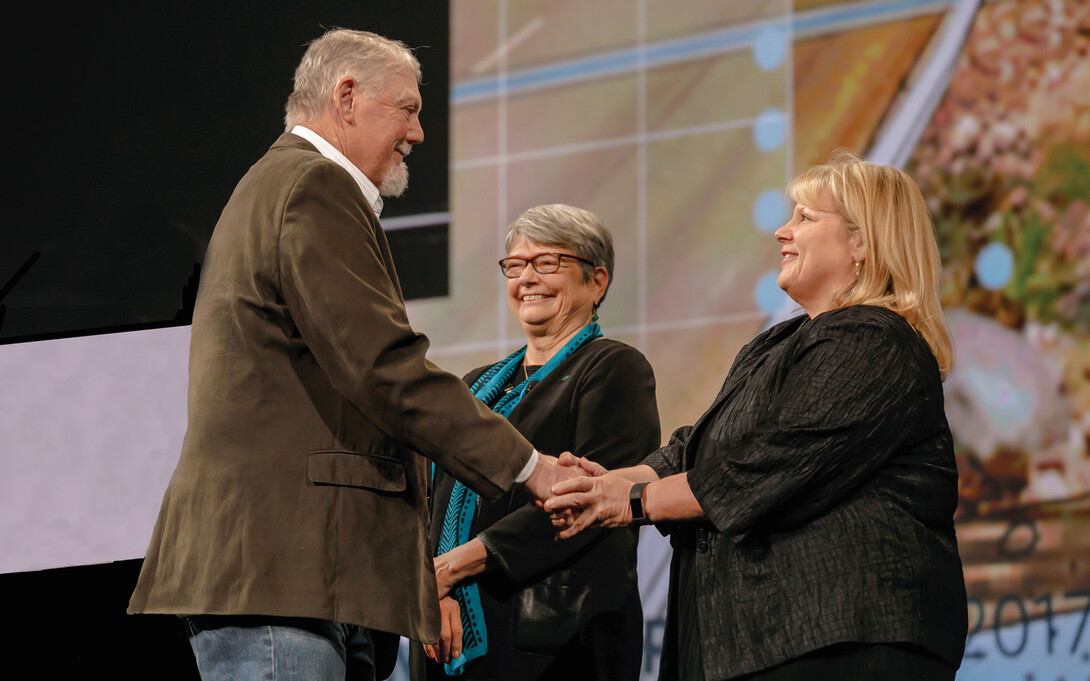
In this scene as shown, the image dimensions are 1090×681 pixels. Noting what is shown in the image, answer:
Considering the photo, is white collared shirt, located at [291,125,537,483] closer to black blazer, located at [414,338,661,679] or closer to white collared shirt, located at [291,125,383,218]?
white collared shirt, located at [291,125,383,218]

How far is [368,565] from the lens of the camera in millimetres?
1841

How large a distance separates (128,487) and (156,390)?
31 cm

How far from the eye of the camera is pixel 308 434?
6.03 feet

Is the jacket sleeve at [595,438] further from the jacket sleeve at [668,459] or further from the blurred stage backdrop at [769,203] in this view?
the blurred stage backdrop at [769,203]

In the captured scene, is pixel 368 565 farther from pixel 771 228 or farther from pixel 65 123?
pixel 65 123

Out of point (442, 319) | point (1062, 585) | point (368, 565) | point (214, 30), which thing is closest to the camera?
point (368, 565)

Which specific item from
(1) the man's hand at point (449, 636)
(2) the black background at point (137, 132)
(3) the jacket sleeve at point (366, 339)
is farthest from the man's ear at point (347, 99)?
(2) the black background at point (137, 132)

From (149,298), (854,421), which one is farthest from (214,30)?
(854,421)

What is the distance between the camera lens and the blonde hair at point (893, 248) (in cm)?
207

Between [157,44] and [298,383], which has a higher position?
[157,44]

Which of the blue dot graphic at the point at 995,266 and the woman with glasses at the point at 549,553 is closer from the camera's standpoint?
the woman with glasses at the point at 549,553

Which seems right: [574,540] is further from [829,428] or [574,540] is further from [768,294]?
[768,294]

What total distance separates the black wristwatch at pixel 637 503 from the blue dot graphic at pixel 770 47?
1614 millimetres

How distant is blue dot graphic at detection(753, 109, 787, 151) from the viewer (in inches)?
134
